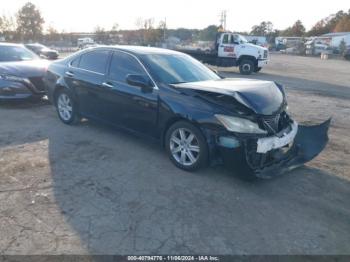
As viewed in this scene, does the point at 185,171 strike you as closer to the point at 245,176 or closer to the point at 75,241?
the point at 245,176

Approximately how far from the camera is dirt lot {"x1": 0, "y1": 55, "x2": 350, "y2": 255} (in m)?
3.14

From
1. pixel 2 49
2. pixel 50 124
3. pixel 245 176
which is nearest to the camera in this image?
pixel 245 176

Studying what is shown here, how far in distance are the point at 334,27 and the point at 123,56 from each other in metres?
105

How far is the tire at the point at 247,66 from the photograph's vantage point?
19.6 m

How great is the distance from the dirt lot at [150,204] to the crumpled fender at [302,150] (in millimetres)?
187

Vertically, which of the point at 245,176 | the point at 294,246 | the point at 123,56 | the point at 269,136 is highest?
the point at 123,56

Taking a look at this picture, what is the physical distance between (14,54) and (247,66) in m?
13.5

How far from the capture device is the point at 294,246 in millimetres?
3178

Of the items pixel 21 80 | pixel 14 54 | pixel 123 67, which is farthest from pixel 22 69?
pixel 123 67

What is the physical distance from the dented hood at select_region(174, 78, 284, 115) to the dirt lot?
3.31ft

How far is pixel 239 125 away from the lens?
412cm

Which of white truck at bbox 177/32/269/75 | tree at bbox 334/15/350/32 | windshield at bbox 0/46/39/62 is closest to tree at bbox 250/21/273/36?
tree at bbox 334/15/350/32

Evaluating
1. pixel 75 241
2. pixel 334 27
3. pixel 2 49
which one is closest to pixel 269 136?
pixel 75 241

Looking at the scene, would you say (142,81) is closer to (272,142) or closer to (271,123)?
(271,123)
